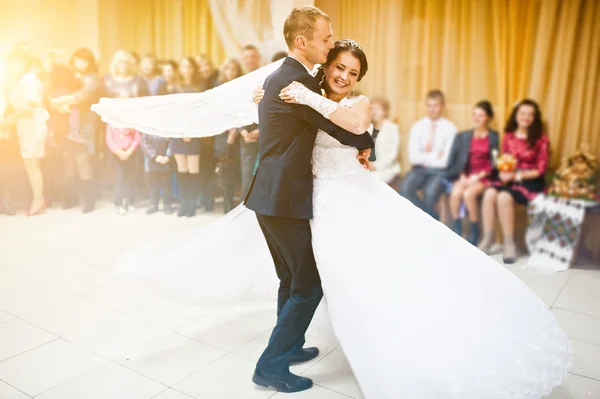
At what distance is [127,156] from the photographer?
17.8ft

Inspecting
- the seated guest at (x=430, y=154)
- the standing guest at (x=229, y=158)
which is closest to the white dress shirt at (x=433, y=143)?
the seated guest at (x=430, y=154)

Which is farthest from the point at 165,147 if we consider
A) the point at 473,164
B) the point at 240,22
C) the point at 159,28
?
the point at 473,164

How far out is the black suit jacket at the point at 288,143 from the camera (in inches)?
77.8

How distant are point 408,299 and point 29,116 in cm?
472

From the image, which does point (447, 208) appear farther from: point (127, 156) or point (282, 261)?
point (127, 156)

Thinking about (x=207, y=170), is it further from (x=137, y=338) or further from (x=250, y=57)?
(x=137, y=338)

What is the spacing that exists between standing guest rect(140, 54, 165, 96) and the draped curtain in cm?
74

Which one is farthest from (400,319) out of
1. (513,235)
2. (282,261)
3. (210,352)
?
(513,235)

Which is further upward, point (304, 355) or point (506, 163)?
point (506, 163)

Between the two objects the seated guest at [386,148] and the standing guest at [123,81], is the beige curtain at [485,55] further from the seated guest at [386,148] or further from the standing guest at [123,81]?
the standing guest at [123,81]

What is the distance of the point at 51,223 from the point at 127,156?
3.16 feet

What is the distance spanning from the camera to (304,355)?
2475 millimetres

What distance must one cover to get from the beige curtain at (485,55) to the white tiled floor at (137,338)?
142cm

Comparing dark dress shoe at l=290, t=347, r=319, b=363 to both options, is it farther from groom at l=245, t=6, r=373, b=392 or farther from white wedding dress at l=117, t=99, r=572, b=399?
white wedding dress at l=117, t=99, r=572, b=399
